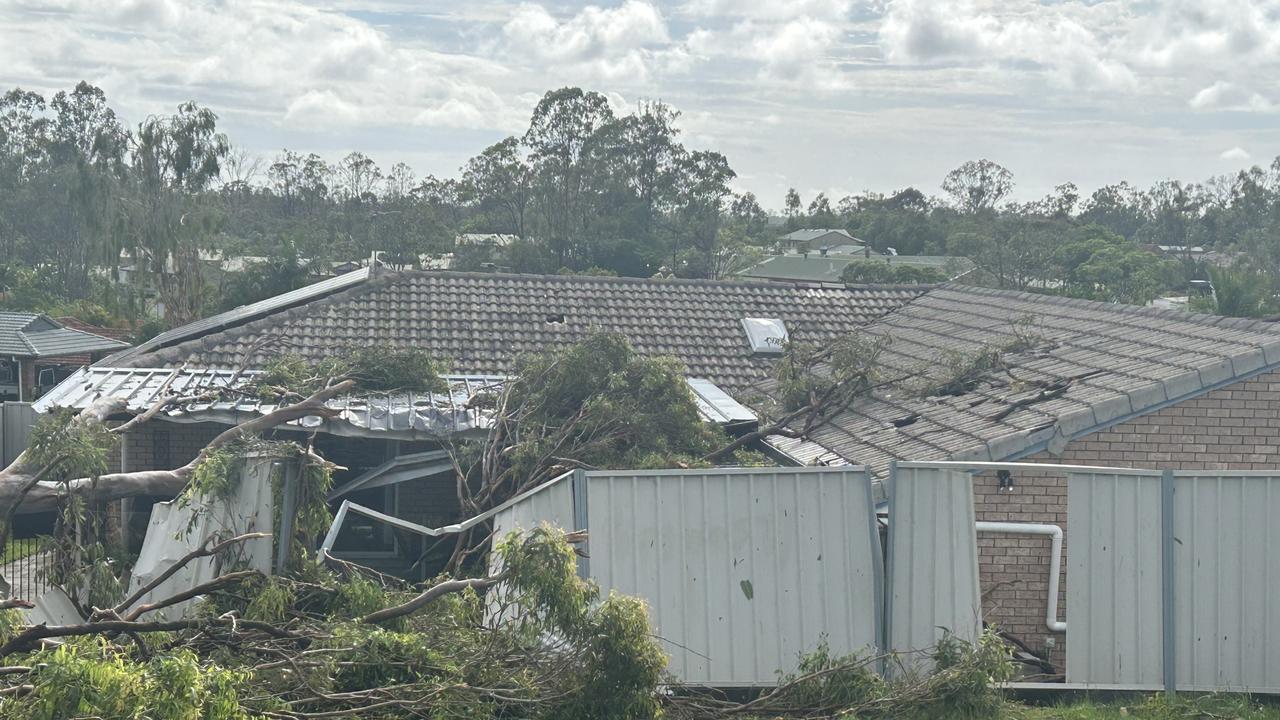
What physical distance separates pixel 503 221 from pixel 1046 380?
49295 millimetres

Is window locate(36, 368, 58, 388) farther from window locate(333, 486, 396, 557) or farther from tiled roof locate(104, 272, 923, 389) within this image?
window locate(333, 486, 396, 557)

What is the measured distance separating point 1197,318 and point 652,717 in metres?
7.42

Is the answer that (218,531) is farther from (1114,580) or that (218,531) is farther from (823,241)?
(823,241)

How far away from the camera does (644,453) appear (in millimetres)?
10211

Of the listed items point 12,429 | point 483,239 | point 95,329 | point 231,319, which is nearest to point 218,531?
point 231,319

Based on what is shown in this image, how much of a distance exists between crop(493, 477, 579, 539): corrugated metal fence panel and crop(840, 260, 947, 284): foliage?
1074 inches

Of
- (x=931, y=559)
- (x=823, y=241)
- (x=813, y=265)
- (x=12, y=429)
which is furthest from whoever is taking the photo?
(x=823, y=241)

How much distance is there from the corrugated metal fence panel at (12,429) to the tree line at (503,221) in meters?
12.7

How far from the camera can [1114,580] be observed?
7.30 metres

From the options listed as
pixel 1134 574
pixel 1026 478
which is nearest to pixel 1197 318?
pixel 1026 478

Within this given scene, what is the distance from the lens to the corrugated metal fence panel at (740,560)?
7.29 metres

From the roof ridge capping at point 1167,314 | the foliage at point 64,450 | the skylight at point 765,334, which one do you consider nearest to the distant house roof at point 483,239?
the skylight at point 765,334

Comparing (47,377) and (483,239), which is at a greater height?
(483,239)

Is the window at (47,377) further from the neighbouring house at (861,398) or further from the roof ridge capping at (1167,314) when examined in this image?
the roof ridge capping at (1167,314)
